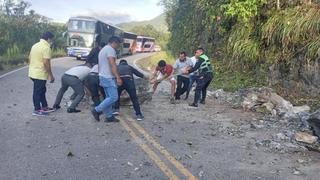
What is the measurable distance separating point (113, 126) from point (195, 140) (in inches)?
69.4

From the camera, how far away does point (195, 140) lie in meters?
7.60

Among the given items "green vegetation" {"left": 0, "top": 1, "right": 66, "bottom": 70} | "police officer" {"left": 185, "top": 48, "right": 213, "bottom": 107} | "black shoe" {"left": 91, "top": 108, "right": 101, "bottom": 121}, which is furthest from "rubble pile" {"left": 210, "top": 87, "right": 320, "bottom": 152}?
"green vegetation" {"left": 0, "top": 1, "right": 66, "bottom": 70}

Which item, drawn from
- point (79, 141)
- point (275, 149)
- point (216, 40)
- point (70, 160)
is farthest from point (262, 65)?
point (70, 160)

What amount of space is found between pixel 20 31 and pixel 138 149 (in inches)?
1303

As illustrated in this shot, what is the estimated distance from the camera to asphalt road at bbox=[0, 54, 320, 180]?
5664 mm

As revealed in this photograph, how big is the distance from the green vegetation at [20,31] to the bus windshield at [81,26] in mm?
4018

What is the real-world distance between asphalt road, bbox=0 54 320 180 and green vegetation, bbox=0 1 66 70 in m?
18.6

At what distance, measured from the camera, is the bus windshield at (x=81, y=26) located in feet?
101

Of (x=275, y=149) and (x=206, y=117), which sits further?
(x=206, y=117)

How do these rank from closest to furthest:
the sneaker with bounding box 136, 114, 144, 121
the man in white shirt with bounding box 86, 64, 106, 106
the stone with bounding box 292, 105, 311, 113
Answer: the sneaker with bounding box 136, 114, 144, 121 < the man in white shirt with bounding box 86, 64, 106, 106 < the stone with bounding box 292, 105, 311, 113

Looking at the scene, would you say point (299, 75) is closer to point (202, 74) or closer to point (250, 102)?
point (250, 102)

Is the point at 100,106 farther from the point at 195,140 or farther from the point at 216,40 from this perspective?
the point at 216,40

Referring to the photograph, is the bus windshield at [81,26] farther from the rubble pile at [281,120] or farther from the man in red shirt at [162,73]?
the man in red shirt at [162,73]

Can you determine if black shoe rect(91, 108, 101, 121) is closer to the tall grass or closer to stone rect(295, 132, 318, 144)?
stone rect(295, 132, 318, 144)
